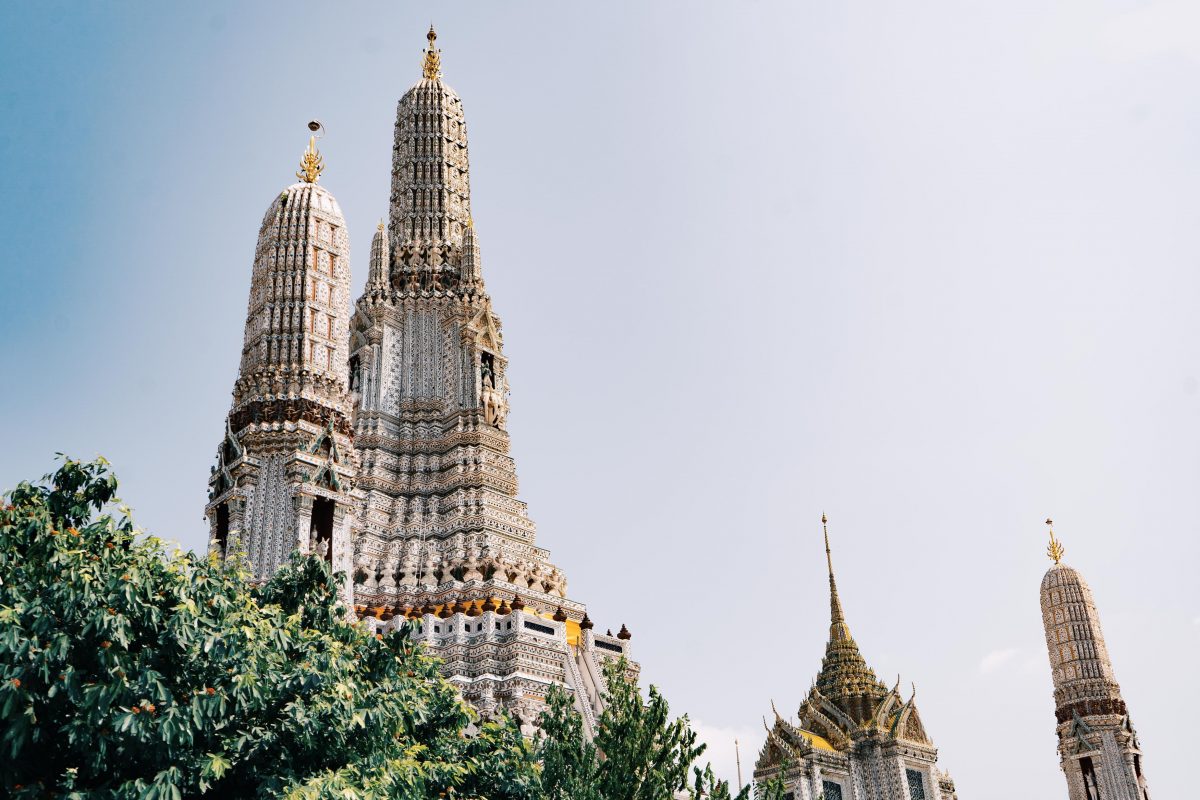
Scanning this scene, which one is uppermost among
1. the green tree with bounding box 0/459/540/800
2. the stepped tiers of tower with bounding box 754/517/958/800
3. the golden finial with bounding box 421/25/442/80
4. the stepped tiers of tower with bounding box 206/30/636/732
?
the golden finial with bounding box 421/25/442/80

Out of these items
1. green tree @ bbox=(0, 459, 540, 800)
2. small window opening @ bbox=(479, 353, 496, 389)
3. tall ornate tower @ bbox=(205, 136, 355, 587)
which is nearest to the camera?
green tree @ bbox=(0, 459, 540, 800)

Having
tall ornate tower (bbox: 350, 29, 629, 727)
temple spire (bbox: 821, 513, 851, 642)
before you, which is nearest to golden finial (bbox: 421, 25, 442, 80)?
tall ornate tower (bbox: 350, 29, 629, 727)

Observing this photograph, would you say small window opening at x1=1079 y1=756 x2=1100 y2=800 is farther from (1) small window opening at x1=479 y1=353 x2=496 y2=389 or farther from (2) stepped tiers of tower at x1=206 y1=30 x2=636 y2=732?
(1) small window opening at x1=479 y1=353 x2=496 y2=389

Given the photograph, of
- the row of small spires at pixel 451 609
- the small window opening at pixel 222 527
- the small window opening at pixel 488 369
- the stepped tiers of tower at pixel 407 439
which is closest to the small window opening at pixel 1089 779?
the stepped tiers of tower at pixel 407 439

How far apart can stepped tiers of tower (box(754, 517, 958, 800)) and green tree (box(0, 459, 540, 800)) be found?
105ft

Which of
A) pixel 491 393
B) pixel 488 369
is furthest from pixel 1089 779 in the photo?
pixel 488 369

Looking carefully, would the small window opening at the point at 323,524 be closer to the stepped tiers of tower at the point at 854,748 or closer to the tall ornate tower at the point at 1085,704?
the stepped tiers of tower at the point at 854,748

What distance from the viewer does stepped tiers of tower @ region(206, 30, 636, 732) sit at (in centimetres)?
3150

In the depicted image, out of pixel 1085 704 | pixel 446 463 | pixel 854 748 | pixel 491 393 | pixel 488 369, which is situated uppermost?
pixel 488 369

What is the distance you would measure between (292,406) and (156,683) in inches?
684

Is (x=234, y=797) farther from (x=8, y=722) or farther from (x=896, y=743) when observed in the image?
(x=896, y=743)

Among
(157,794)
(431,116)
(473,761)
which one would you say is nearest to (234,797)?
(157,794)

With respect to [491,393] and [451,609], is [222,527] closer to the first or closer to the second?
[451,609]

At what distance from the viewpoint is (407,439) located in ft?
148
